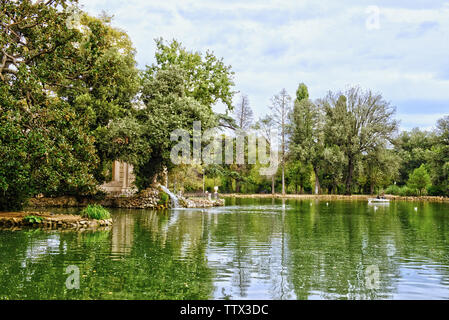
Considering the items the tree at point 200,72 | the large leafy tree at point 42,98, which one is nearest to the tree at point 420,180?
the tree at point 200,72

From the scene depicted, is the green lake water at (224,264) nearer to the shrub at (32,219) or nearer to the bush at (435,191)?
the shrub at (32,219)

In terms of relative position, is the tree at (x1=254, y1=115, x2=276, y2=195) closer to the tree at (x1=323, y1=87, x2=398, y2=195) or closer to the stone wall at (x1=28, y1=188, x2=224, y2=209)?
the tree at (x1=323, y1=87, x2=398, y2=195)

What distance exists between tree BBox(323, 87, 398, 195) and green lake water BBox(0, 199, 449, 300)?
4185 centimetres

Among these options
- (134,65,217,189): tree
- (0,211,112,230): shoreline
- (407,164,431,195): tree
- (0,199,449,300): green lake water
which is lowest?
(0,199,449,300): green lake water

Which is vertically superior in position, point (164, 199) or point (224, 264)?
point (164, 199)

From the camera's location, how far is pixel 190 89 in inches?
1441

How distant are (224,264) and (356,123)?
51834 mm

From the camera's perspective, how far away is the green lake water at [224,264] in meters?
7.32

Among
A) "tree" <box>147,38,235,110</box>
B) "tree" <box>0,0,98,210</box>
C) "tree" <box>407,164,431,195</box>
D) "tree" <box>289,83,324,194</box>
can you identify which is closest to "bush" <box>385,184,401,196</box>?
"tree" <box>407,164,431,195</box>

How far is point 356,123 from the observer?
190 ft

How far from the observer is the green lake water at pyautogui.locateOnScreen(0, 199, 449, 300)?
7.32 metres

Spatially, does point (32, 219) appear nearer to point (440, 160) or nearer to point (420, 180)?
point (420, 180)

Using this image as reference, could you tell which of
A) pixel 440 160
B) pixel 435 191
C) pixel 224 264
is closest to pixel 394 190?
pixel 435 191

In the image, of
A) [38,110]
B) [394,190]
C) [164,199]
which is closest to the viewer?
[38,110]
